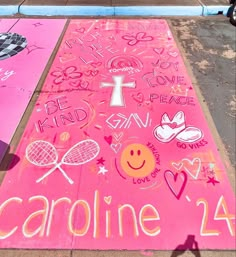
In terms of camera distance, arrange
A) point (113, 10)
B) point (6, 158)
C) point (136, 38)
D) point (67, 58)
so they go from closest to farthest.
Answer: point (6, 158)
point (67, 58)
point (136, 38)
point (113, 10)

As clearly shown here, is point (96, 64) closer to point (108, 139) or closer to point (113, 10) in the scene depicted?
point (108, 139)

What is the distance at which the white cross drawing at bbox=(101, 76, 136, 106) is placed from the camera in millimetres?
6134

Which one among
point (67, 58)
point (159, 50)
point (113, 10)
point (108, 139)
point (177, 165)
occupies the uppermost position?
point (113, 10)

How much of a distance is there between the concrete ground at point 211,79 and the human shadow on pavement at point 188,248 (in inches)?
0.5

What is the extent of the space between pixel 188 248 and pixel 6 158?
10.3 ft

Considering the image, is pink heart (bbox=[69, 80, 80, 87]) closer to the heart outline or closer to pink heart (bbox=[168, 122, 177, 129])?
pink heart (bbox=[168, 122, 177, 129])

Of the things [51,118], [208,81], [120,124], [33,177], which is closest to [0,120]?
[51,118]

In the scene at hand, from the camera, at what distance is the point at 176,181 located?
4578mm

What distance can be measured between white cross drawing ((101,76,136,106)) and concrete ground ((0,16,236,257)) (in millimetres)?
1539

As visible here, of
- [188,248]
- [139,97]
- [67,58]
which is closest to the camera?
[188,248]

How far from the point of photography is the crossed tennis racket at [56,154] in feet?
16.0

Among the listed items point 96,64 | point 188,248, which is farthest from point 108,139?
point 96,64

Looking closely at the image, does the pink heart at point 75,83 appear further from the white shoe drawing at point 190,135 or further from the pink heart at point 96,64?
the white shoe drawing at point 190,135

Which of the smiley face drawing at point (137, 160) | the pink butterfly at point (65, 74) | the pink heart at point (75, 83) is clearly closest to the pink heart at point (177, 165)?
the smiley face drawing at point (137, 160)
